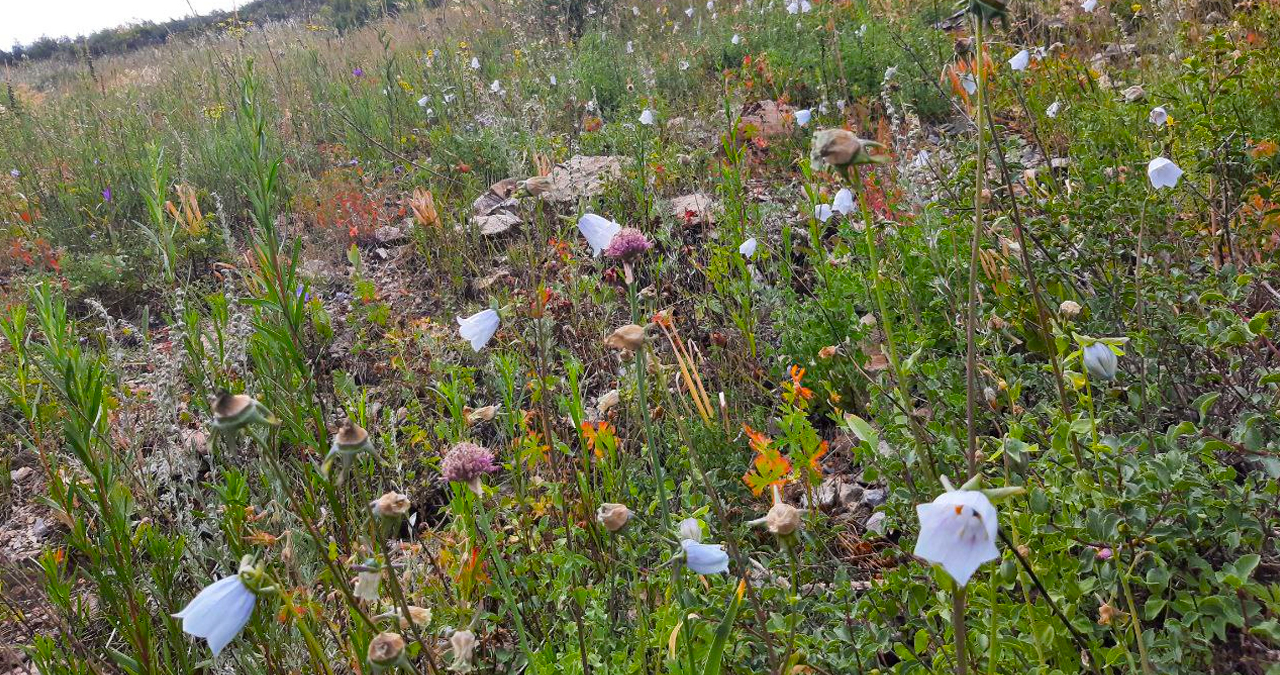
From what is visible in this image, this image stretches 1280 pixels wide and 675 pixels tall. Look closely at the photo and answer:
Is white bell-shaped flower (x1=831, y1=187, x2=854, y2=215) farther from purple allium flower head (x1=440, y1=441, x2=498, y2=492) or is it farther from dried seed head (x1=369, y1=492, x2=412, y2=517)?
dried seed head (x1=369, y1=492, x2=412, y2=517)

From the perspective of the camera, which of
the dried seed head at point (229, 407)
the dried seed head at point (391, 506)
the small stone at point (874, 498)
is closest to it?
the dried seed head at point (229, 407)

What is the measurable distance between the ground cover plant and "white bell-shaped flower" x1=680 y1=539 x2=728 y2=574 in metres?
0.01

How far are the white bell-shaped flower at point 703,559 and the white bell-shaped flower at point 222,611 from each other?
2.24ft

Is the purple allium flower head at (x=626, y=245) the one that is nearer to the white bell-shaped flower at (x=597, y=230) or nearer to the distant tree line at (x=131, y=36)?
the white bell-shaped flower at (x=597, y=230)

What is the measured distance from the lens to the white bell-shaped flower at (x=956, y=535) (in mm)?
896

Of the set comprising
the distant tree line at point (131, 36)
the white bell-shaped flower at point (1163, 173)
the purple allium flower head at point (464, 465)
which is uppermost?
the distant tree line at point (131, 36)

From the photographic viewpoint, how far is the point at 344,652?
5.91 feet

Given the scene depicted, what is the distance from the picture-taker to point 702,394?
2.53m

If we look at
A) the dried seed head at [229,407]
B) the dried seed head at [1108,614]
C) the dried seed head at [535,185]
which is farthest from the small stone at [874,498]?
the dried seed head at [229,407]

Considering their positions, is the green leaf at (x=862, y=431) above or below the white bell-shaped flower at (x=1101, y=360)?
below

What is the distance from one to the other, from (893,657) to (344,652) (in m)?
1.33

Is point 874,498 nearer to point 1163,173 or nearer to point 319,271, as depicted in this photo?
point 1163,173

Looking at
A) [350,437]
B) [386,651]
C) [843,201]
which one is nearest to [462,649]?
[386,651]

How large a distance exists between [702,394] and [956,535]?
1.60 m
